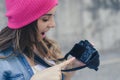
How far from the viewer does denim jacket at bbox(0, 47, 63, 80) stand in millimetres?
2529

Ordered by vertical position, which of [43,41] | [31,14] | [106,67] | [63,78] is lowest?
[106,67]

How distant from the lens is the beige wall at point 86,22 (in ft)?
33.1

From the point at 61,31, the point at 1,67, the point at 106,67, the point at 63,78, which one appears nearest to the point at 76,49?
the point at 63,78

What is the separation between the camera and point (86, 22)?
1030 cm

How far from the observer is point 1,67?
253cm

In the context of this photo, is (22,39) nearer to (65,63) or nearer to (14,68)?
(14,68)

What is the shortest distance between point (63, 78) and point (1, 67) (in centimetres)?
35

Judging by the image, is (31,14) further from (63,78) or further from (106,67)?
(106,67)

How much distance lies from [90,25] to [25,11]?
7.76 meters

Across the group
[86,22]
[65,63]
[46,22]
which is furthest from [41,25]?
[86,22]

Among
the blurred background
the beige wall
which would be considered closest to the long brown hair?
the blurred background

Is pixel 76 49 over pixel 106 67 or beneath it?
over

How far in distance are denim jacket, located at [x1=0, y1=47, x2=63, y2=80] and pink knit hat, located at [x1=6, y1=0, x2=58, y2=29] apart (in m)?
0.15

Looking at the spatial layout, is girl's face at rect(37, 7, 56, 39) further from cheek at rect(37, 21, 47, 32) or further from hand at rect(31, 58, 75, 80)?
hand at rect(31, 58, 75, 80)
